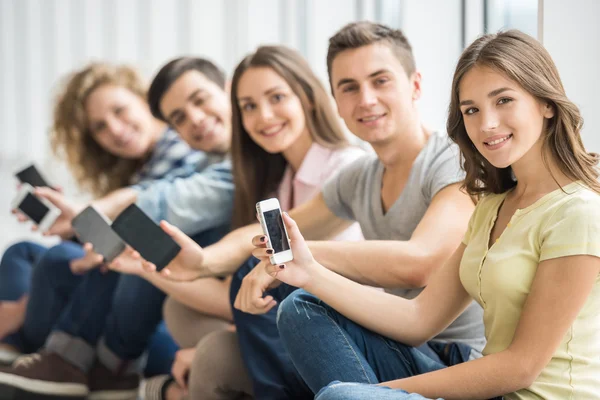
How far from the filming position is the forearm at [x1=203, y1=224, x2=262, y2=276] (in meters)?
1.73

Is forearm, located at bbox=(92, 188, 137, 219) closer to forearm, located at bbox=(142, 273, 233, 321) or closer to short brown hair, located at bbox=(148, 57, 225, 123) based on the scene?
short brown hair, located at bbox=(148, 57, 225, 123)

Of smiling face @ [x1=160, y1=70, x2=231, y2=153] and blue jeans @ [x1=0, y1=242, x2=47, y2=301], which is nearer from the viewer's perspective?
smiling face @ [x1=160, y1=70, x2=231, y2=153]

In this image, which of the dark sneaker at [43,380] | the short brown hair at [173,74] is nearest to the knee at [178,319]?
the dark sneaker at [43,380]

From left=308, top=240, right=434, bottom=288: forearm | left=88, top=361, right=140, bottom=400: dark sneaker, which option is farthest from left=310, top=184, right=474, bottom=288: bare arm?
left=88, top=361, right=140, bottom=400: dark sneaker

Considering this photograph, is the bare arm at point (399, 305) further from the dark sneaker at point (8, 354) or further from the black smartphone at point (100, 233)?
the dark sneaker at point (8, 354)

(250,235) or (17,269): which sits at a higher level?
(250,235)

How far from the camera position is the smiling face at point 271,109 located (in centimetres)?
192

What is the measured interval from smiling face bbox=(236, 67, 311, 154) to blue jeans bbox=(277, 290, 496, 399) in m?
0.69

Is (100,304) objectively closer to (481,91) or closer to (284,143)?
(284,143)

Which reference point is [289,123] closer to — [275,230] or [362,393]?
A: [275,230]

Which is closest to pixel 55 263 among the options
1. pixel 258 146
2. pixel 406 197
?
pixel 258 146

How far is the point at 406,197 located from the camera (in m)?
1.55

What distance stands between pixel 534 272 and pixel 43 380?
147 centimetres

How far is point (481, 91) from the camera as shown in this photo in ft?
3.77
